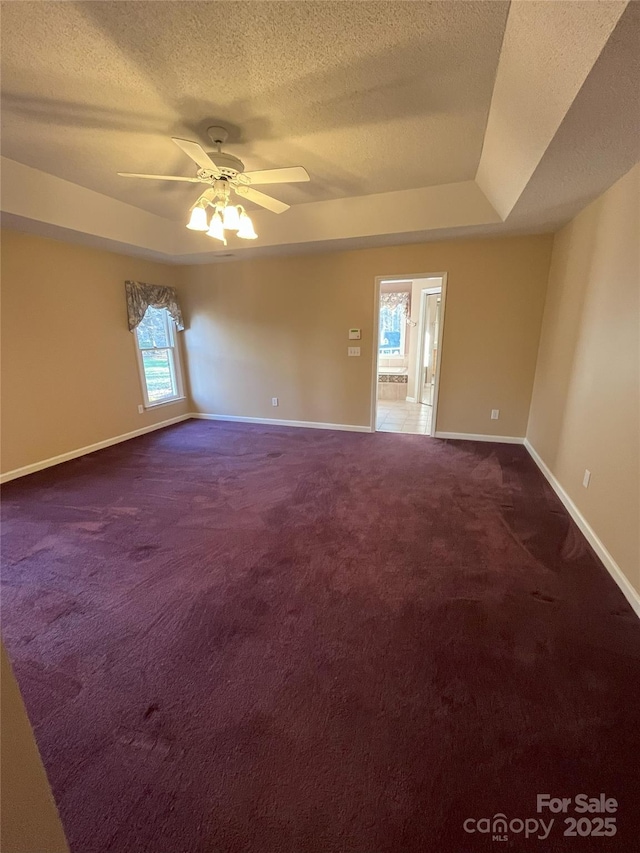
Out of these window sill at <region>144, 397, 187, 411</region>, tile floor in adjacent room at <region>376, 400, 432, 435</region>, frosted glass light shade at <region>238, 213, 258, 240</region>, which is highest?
frosted glass light shade at <region>238, 213, 258, 240</region>

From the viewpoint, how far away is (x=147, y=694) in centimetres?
147

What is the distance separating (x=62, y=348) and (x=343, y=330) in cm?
329

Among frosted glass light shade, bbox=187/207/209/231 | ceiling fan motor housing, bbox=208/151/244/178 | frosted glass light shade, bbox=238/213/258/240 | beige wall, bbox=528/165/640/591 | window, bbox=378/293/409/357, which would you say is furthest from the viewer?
window, bbox=378/293/409/357

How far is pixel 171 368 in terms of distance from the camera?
18.1ft

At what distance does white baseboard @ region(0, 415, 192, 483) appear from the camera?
3589 millimetres

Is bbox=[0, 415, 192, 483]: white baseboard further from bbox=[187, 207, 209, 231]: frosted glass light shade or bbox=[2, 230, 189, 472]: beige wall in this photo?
bbox=[187, 207, 209, 231]: frosted glass light shade

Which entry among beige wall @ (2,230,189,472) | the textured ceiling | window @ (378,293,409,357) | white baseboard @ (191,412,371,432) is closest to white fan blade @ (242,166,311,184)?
the textured ceiling

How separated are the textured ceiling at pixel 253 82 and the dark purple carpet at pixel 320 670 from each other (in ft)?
8.94

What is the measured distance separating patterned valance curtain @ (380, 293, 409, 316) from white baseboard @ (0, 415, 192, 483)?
6.13 meters

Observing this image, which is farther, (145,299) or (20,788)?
(145,299)

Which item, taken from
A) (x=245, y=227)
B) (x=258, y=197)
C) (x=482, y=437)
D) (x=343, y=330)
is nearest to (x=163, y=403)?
(x=343, y=330)

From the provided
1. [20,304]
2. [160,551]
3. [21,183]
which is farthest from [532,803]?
[20,304]

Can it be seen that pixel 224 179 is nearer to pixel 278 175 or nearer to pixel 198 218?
pixel 198 218

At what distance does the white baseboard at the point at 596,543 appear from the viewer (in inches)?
75.0
